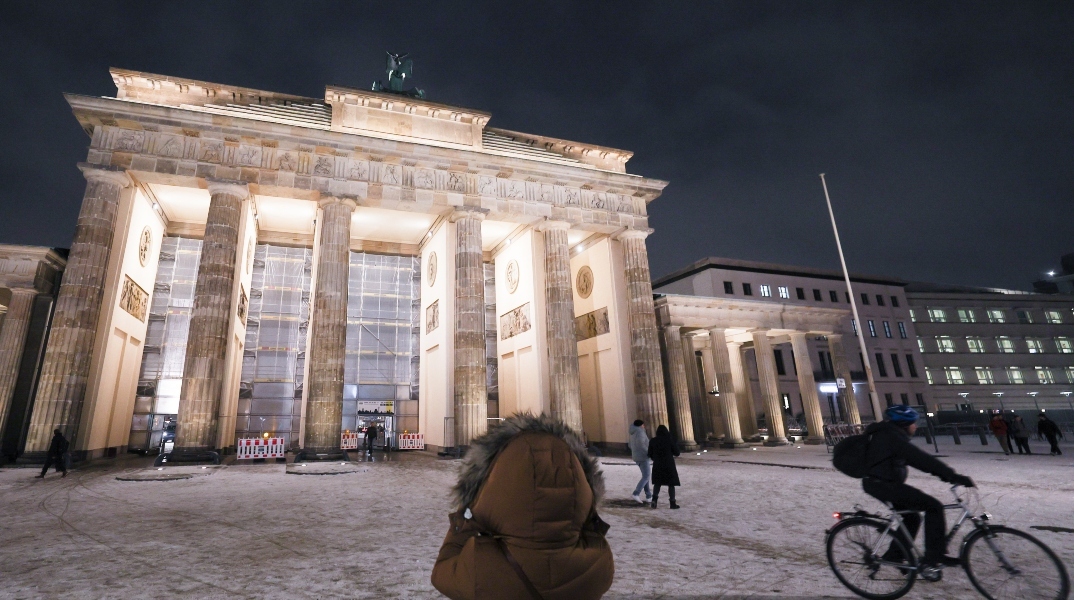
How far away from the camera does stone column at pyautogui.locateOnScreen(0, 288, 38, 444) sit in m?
18.1

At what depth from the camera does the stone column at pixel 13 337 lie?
18.1m

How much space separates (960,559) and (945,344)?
63273 millimetres

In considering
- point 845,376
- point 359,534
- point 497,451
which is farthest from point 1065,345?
point 497,451

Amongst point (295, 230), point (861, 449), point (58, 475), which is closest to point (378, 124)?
point (295, 230)

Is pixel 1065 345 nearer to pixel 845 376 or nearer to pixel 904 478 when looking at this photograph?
pixel 845 376

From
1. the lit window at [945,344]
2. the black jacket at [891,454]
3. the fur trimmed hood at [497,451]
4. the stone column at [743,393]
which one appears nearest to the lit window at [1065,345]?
the lit window at [945,344]

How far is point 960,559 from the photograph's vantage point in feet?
14.1

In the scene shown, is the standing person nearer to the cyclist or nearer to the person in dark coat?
the person in dark coat

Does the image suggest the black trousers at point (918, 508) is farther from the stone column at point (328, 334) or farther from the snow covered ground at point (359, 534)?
the stone column at point (328, 334)

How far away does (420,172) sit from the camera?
2278cm

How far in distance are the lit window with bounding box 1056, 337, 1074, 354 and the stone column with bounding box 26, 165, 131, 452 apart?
81.8m

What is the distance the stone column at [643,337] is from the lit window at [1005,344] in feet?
174

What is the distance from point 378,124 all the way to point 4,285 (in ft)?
50.8

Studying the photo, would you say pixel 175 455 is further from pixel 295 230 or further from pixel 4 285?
pixel 295 230
